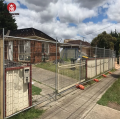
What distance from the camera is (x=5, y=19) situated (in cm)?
2269

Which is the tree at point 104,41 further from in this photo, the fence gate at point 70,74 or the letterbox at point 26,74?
the letterbox at point 26,74

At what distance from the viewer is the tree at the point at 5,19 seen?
22.7 m

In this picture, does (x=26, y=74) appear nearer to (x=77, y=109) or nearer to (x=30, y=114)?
(x=30, y=114)

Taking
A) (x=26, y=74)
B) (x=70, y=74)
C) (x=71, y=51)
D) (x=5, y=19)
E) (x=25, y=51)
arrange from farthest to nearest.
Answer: (x=5, y=19)
(x=71, y=51)
(x=70, y=74)
(x=25, y=51)
(x=26, y=74)

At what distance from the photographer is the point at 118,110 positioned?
3469 mm

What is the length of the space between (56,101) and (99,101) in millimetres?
1605

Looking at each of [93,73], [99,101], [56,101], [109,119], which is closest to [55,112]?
[56,101]

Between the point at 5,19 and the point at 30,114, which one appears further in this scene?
the point at 5,19

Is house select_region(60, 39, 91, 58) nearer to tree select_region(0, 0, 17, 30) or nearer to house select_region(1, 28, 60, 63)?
house select_region(1, 28, 60, 63)

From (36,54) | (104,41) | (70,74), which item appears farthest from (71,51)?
(104,41)

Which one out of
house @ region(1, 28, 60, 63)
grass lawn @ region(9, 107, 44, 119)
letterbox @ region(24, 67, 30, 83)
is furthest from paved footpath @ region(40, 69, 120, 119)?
house @ region(1, 28, 60, 63)

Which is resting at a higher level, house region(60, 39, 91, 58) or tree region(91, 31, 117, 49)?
tree region(91, 31, 117, 49)

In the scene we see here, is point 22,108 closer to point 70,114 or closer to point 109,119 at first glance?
point 70,114

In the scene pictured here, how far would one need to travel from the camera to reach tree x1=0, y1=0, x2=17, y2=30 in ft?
74.5
